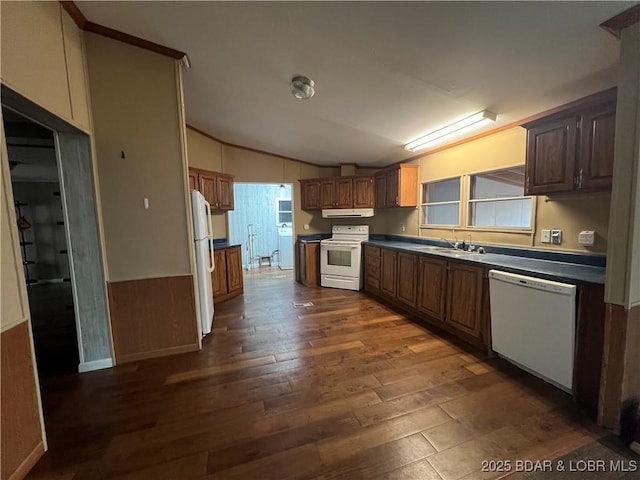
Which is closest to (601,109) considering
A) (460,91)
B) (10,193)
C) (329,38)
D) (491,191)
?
(460,91)

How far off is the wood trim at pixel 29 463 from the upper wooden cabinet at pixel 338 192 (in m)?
4.53

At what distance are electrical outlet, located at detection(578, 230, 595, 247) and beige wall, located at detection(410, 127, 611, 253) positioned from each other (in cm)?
3

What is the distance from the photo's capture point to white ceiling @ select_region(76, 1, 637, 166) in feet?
5.09

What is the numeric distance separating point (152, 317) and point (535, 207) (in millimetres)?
4021

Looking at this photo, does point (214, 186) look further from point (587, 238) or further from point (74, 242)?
point (587, 238)

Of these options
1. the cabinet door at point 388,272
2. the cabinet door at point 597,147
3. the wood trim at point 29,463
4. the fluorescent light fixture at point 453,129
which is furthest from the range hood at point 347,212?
the wood trim at point 29,463

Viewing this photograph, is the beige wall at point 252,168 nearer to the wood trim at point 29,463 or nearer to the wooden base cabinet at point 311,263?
the wooden base cabinet at point 311,263

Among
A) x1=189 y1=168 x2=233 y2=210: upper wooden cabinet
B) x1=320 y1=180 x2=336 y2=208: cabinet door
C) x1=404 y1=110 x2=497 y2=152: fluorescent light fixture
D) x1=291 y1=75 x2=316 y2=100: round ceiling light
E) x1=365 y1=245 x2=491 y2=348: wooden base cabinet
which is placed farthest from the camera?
x1=320 y1=180 x2=336 y2=208: cabinet door

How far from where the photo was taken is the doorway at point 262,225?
7.11 meters

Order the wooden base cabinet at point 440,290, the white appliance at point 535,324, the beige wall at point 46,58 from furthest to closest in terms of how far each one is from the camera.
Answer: the wooden base cabinet at point 440,290 → the white appliance at point 535,324 → the beige wall at point 46,58

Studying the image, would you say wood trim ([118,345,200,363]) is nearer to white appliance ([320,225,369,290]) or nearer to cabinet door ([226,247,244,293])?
cabinet door ([226,247,244,293])

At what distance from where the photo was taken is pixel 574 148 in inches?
81.5

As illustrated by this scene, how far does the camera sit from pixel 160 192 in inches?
95.7

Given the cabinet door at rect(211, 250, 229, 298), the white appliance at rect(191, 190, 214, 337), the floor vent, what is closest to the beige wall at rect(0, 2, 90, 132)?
the white appliance at rect(191, 190, 214, 337)
